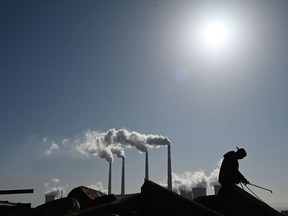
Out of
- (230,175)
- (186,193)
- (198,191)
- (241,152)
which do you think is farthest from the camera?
(186,193)

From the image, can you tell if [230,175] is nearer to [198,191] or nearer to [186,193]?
[186,193]

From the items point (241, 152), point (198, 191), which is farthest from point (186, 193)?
point (241, 152)

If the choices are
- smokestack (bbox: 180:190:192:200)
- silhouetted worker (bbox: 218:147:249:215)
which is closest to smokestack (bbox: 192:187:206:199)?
smokestack (bbox: 180:190:192:200)

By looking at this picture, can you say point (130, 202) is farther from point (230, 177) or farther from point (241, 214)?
point (230, 177)

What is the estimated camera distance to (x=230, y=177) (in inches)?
290

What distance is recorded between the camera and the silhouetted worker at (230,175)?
697 cm

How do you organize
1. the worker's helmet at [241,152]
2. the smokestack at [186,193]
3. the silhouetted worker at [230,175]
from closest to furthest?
the silhouetted worker at [230,175]
the worker's helmet at [241,152]
the smokestack at [186,193]

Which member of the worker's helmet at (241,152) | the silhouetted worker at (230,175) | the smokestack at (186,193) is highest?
the worker's helmet at (241,152)

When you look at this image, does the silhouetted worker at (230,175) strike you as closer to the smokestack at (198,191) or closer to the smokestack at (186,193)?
the smokestack at (186,193)

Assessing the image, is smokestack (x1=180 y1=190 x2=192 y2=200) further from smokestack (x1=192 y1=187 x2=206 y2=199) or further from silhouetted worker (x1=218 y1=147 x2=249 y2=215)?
silhouetted worker (x1=218 y1=147 x2=249 y2=215)

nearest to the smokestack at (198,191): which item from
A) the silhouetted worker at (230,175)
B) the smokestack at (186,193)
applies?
the smokestack at (186,193)

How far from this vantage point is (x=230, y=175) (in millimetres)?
7395

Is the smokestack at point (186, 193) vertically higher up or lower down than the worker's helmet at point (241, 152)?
lower down

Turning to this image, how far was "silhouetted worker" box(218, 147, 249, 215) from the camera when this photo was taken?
6969mm
